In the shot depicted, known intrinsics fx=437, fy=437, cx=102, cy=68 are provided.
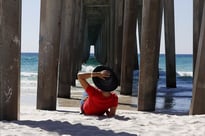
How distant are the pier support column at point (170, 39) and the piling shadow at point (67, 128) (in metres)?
7.83

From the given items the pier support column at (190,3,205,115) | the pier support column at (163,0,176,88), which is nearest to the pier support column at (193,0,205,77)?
the pier support column at (163,0,176,88)

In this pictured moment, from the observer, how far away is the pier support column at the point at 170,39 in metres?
11.9

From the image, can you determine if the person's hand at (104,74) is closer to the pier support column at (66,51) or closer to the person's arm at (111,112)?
the person's arm at (111,112)

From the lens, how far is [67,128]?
14.1ft

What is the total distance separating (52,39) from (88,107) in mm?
1390

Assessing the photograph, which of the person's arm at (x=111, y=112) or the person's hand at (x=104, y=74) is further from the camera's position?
the person's arm at (x=111, y=112)

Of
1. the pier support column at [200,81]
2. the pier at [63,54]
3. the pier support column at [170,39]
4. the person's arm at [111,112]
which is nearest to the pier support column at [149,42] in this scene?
the pier at [63,54]

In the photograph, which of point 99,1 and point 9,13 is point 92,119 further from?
point 99,1

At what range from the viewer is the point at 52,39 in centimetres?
620

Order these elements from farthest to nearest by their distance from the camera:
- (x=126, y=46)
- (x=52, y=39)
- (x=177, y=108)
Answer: (x=126, y=46) → (x=177, y=108) → (x=52, y=39)

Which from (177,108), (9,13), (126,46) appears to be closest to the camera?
(9,13)

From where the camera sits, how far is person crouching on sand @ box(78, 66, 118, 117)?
5055 mm

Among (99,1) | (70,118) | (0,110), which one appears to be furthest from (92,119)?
(99,1)

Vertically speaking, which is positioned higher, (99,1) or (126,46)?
(99,1)
